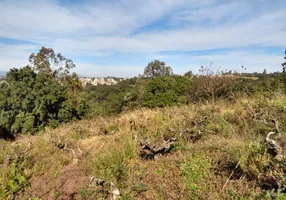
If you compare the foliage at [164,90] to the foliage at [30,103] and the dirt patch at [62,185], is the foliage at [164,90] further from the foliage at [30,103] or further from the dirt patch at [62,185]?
the dirt patch at [62,185]

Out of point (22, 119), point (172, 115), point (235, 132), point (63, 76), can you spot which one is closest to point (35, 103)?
point (22, 119)

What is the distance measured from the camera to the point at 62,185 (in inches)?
92.4

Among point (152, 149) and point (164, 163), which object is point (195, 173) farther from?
point (152, 149)

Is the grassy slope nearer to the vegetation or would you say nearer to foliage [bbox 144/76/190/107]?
the vegetation

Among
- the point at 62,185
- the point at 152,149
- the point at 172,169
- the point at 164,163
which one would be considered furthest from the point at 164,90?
the point at 62,185

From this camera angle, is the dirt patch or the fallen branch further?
the fallen branch

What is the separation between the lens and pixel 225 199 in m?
1.62

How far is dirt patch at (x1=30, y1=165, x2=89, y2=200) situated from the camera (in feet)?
6.96

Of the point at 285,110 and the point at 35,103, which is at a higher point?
the point at 285,110

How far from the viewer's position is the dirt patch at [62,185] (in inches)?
83.5

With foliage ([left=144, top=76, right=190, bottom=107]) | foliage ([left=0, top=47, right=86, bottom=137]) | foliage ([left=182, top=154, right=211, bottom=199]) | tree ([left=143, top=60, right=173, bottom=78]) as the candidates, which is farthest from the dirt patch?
tree ([left=143, top=60, right=173, bottom=78])

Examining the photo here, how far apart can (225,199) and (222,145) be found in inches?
36.2

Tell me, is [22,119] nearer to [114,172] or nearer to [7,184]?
[7,184]

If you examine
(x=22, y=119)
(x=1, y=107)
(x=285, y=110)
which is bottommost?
(x=22, y=119)
